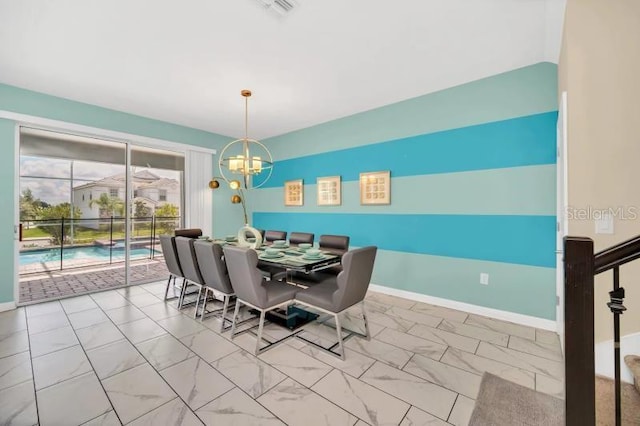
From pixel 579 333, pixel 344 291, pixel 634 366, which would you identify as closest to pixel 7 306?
pixel 344 291

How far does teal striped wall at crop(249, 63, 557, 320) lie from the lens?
2.75 meters

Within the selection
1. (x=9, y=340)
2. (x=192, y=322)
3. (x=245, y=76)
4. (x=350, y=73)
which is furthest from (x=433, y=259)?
(x=9, y=340)

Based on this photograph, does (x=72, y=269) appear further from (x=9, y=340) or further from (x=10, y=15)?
(x=10, y=15)

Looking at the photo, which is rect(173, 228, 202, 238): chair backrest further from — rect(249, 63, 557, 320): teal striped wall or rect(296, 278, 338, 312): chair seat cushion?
rect(296, 278, 338, 312): chair seat cushion

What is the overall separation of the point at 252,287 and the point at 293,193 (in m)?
3.06

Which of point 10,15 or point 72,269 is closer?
point 10,15

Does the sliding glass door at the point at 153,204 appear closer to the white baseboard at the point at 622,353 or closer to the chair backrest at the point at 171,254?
the chair backrest at the point at 171,254

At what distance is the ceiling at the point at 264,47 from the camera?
206cm

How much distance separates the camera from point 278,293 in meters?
2.43

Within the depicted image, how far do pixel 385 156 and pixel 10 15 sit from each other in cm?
398

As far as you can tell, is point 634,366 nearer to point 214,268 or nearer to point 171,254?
point 214,268

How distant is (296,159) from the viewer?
5.16m

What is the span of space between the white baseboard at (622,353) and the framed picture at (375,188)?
2487mm

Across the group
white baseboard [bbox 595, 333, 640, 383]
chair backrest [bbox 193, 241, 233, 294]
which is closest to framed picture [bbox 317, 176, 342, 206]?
chair backrest [bbox 193, 241, 233, 294]
